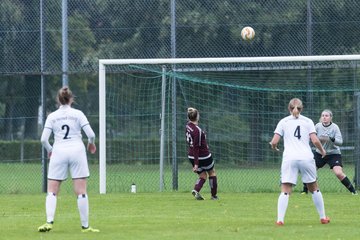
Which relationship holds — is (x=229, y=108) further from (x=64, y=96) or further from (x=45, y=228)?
(x=45, y=228)

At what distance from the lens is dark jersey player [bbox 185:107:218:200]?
19109 mm

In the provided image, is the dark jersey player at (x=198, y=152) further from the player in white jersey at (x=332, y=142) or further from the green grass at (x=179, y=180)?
the green grass at (x=179, y=180)

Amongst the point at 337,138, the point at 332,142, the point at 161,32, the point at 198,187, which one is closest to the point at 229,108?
the point at 161,32

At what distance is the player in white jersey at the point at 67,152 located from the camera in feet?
43.3

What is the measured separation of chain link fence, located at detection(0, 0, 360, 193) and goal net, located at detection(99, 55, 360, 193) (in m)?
0.23

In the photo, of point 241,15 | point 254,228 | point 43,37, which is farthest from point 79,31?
point 254,228

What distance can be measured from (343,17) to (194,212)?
898 cm

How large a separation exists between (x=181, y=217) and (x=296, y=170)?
2.37 meters

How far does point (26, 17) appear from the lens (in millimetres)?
24406

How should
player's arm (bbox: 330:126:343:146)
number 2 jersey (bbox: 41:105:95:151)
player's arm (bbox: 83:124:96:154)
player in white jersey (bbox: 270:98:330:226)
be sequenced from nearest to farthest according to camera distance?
1. player's arm (bbox: 83:124:96:154)
2. number 2 jersey (bbox: 41:105:95:151)
3. player in white jersey (bbox: 270:98:330:226)
4. player's arm (bbox: 330:126:343:146)

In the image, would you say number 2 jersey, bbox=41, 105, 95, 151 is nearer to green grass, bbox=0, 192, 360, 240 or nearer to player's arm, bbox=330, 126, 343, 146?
green grass, bbox=0, 192, 360, 240

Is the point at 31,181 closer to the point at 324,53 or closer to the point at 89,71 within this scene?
the point at 89,71

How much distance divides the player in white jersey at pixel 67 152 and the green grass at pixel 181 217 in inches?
14.1

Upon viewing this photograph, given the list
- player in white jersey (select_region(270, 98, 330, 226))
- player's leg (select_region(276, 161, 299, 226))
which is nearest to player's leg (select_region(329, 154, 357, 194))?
player in white jersey (select_region(270, 98, 330, 226))
